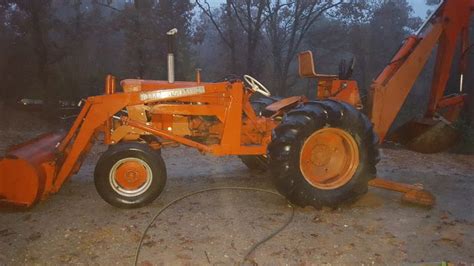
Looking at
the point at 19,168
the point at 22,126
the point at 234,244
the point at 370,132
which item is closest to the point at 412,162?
the point at 370,132

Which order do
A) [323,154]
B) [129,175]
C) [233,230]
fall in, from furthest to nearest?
1. [323,154]
2. [129,175]
3. [233,230]

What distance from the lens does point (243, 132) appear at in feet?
18.3

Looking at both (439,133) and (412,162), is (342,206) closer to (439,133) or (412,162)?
(439,133)

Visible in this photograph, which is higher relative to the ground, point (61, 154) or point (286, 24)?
point (286, 24)

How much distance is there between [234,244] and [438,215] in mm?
2437

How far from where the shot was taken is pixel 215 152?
17.0ft

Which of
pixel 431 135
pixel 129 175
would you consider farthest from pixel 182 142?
pixel 431 135

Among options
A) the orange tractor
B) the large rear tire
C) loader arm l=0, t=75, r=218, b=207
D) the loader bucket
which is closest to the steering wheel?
the orange tractor

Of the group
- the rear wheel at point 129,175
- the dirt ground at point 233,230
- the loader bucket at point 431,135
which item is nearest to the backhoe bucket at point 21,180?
the dirt ground at point 233,230

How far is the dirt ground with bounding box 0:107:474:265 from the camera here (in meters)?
3.67

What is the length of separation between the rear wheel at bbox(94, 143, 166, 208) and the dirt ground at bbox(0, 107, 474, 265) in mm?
157

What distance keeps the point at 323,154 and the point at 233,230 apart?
158cm

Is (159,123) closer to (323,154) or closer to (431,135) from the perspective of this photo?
(323,154)

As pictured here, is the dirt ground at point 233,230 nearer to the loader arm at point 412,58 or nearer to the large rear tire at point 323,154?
the large rear tire at point 323,154
